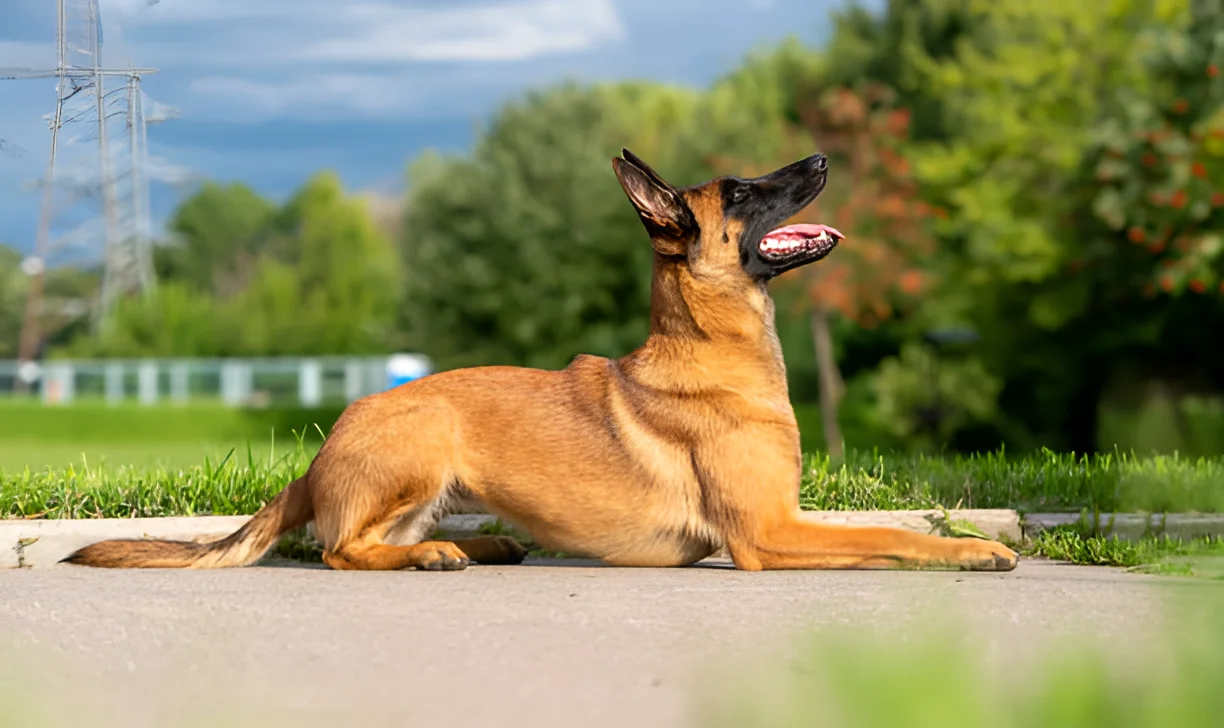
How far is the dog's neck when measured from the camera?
674 centimetres

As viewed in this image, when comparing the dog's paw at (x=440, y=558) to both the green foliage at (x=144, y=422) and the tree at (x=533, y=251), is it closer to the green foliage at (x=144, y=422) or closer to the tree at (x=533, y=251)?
the tree at (x=533, y=251)

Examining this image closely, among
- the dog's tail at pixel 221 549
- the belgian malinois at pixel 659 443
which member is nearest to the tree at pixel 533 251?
the dog's tail at pixel 221 549

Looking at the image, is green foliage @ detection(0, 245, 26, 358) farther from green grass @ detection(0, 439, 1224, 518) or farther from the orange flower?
green grass @ detection(0, 439, 1224, 518)

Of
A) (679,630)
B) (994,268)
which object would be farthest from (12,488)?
(994,268)

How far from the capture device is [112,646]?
17.1 feet

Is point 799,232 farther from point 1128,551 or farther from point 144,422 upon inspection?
point 144,422

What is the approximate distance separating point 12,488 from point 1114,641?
6.74 metres

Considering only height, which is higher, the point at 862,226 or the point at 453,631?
the point at 862,226

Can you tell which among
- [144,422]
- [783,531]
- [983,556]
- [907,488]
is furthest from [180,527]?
[144,422]

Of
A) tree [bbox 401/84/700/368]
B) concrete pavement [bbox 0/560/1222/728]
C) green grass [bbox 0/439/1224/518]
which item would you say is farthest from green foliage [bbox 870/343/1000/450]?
concrete pavement [bbox 0/560/1222/728]

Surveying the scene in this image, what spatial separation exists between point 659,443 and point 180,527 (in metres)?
3.06

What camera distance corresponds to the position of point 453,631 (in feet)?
17.2

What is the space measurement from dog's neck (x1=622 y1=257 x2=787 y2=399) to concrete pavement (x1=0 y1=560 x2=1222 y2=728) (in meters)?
0.93

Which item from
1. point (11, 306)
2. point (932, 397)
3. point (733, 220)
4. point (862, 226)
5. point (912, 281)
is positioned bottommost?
point (932, 397)
